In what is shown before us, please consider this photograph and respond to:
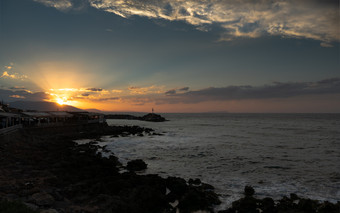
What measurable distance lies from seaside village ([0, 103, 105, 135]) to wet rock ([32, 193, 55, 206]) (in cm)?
1955

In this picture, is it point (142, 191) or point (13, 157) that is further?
point (13, 157)

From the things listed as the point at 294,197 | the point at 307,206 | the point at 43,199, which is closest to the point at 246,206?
the point at 307,206

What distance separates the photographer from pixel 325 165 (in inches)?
885

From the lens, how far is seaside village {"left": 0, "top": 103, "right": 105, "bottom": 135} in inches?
1217

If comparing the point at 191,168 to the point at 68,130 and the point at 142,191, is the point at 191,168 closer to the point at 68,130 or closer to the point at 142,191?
the point at 142,191

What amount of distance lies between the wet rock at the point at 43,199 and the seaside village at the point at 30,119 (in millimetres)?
19555

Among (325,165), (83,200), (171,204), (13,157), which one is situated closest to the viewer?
(83,200)

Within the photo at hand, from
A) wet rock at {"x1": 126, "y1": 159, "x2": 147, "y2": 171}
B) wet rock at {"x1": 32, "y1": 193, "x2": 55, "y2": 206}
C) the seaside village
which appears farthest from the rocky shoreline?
the seaside village

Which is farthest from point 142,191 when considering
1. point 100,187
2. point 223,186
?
point 223,186

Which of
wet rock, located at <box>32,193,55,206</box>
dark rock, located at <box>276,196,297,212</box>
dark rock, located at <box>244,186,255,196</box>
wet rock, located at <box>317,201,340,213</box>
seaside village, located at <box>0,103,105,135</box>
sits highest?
seaside village, located at <box>0,103,105,135</box>

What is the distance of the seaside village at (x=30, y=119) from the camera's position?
101 feet

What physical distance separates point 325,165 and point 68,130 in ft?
154

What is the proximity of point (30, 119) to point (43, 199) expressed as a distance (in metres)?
44.9

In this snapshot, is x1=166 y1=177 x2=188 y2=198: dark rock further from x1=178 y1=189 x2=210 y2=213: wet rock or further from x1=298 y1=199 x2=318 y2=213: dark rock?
x1=298 y1=199 x2=318 y2=213: dark rock
